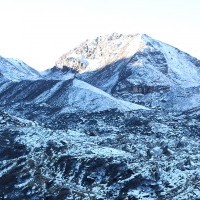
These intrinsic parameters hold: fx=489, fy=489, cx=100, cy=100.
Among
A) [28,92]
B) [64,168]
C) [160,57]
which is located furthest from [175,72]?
[64,168]

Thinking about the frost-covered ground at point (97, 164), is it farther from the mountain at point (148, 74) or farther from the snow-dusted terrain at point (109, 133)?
the mountain at point (148, 74)

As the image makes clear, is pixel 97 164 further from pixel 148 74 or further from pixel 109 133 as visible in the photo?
pixel 148 74

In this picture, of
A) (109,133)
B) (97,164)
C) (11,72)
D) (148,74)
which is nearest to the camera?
(97,164)

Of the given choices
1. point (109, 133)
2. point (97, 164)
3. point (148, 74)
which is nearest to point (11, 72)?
point (148, 74)

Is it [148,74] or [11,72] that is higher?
[11,72]

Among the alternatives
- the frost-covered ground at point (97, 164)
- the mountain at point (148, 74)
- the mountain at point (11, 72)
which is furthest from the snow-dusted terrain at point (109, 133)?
the mountain at point (11, 72)

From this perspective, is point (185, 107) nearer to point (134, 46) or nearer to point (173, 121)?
point (173, 121)

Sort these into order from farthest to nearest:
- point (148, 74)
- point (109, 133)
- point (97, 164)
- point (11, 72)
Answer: point (11, 72)
point (148, 74)
point (109, 133)
point (97, 164)

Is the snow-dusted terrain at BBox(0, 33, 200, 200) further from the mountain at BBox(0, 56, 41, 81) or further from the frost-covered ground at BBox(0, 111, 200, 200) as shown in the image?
the mountain at BBox(0, 56, 41, 81)
